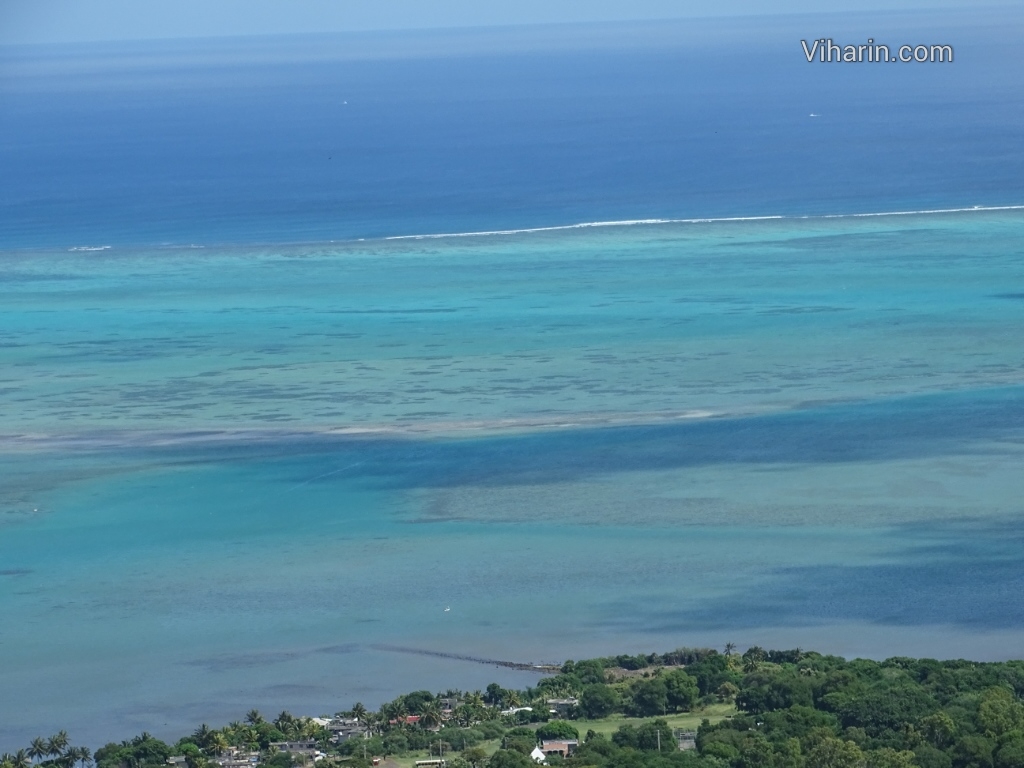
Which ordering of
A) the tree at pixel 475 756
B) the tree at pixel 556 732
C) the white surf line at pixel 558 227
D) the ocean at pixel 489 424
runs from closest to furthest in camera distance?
1. the tree at pixel 475 756
2. the tree at pixel 556 732
3. the ocean at pixel 489 424
4. the white surf line at pixel 558 227

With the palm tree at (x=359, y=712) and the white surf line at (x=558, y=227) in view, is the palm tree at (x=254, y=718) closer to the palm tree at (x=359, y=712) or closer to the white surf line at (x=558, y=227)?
the palm tree at (x=359, y=712)

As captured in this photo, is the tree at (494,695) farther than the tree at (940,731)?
Yes

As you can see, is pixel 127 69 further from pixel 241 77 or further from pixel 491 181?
pixel 491 181

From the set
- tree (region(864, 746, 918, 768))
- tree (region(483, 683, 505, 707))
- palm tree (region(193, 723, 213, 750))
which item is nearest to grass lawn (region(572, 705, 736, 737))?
tree (region(483, 683, 505, 707))

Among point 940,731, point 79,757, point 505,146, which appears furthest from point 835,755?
point 505,146

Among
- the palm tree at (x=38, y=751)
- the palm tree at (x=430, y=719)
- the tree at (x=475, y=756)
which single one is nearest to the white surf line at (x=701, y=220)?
the palm tree at (x=430, y=719)

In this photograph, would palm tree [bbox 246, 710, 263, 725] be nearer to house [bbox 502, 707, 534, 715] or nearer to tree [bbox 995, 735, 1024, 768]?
house [bbox 502, 707, 534, 715]
